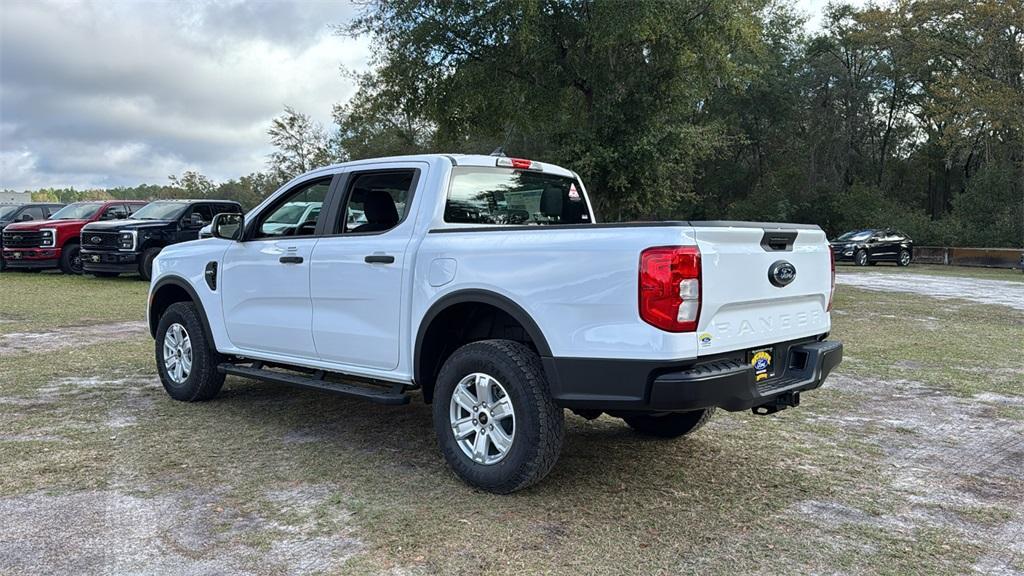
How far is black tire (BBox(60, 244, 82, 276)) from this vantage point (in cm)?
1953

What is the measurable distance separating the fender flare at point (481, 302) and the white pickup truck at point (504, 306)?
1 cm

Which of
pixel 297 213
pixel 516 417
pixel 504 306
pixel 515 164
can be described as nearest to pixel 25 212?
pixel 297 213

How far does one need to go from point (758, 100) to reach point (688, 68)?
26011 millimetres

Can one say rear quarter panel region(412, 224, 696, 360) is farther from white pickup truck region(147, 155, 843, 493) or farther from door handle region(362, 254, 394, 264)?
door handle region(362, 254, 394, 264)

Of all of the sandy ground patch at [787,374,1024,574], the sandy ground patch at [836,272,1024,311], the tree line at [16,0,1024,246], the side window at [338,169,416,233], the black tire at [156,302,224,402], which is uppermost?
the tree line at [16,0,1024,246]

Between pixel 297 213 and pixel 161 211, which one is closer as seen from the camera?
pixel 297 213

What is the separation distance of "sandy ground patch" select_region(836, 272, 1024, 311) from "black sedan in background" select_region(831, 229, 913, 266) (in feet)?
19.6

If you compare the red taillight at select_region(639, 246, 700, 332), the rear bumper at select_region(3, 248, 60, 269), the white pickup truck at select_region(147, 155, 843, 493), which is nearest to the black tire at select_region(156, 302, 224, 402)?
the white pickup truck at select_region(147, 155, 843, 493)

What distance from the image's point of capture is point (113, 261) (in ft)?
57.1

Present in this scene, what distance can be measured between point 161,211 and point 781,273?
1725 centimetres

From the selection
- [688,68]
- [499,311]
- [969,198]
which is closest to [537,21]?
[688,68]

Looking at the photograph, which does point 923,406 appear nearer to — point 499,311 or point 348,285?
point 499,311

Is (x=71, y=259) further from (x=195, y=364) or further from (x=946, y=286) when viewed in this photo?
(x=946, y=286)

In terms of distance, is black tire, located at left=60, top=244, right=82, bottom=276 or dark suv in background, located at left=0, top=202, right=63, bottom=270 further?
dark suv in background, located at left=0, top=202, right=63, bottom=270
